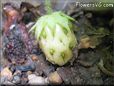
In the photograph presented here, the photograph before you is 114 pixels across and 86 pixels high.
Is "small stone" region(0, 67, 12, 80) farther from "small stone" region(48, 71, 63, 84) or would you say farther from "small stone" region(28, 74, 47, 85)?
"small stone" region(48, 71, 63, 84)

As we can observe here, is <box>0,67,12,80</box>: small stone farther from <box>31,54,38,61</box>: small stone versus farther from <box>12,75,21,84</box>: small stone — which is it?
<box>31,54,38,61</box>: small stone

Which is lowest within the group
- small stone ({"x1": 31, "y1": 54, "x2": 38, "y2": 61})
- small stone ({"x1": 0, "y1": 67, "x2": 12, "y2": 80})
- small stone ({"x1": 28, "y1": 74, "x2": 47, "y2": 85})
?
small stone ({"x1": 28, "y1": 74, "x2": 47, "y2": 85})

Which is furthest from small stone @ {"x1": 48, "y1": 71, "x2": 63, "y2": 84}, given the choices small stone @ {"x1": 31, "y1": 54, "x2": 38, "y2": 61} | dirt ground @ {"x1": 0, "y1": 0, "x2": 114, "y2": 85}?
small stone @ {"x1": 31, "y1": 54, "x2": 38, "y2": 61}

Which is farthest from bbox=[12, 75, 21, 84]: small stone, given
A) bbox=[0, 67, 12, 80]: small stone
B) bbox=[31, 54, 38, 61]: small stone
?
bbox=[31, 54, 38, 61]: small stone

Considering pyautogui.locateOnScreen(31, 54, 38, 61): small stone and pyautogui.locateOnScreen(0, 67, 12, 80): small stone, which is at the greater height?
pyautogui.locateOnScreen(31, 54, 38, 61): small stone

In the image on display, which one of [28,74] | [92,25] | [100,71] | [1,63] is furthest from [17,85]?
[92,25]

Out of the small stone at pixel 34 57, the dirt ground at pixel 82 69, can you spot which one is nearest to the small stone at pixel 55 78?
the dirt ground at pixel 82 69

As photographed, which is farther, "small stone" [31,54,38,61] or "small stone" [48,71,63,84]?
"small stone" [31,54,38,61]

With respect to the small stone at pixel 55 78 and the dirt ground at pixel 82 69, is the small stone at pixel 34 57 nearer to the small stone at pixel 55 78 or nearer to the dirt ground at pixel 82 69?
the dirt ground at pixel 82 69

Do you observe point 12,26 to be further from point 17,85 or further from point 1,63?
point 17,85
